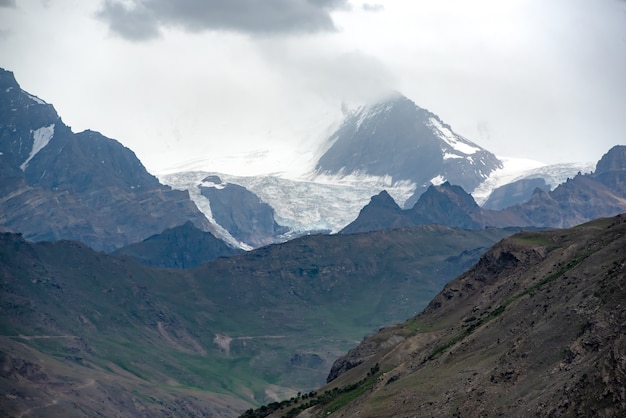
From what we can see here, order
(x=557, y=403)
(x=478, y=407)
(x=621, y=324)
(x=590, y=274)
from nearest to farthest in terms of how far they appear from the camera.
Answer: (x=557, y=403), (x=621, y=324), (x=478, y=407), (x=590, y=274)

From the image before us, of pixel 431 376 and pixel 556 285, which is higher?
pixel 556 285

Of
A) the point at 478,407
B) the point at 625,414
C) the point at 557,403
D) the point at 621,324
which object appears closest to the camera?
the point at 625,414

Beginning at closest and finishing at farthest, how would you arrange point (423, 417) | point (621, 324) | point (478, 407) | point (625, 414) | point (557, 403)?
point (625, 414) < point (557, 403) < point (621, 324) < point (478, 407) < point (423, 417)

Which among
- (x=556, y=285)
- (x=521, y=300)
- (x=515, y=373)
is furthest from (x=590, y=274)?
(x=515, y=373)

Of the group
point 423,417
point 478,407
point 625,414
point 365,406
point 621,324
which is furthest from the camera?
point 365,406

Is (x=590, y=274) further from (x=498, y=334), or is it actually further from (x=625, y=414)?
(x=625, y=414)

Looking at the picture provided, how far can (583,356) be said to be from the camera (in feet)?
466

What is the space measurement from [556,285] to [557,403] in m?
61.0

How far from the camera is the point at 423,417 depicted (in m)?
165

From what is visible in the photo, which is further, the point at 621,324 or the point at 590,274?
the point at 590,274

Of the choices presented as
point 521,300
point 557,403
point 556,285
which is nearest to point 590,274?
point 556,285

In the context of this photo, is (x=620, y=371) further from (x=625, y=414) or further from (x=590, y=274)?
(x=590, y=274)

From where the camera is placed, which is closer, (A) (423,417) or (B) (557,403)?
(B) (557,403)

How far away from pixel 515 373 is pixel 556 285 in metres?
37.1
